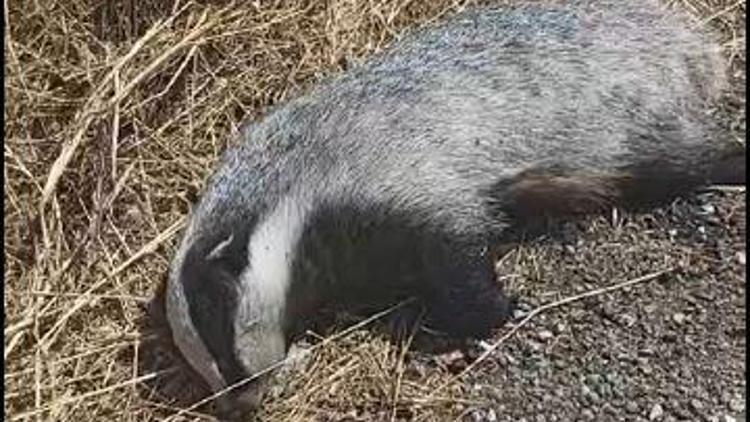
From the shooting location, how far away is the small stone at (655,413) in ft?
10.9

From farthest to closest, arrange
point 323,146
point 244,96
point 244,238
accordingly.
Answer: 1. point 244,96
2. point 323,146
3. point 244,238

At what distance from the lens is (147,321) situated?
3.69 meters

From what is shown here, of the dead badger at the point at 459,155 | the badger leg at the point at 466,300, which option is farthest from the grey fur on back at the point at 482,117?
the badger leg at the point at 466,300

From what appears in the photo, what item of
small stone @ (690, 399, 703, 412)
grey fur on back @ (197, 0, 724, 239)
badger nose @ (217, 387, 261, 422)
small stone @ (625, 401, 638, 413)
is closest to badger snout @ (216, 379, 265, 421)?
badger nose @ (217, 387, 261, 422)

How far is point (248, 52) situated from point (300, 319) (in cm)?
92

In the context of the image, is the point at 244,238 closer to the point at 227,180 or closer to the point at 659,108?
the point at 227,180

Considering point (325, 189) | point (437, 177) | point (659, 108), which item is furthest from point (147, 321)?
point (659, 108)

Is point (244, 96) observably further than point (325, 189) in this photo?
Yes

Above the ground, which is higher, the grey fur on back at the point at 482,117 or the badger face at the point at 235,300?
the grey fur on back at the point at 482,117

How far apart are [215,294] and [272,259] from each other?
0.67 ft

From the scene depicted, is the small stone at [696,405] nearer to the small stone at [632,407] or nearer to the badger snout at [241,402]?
the small stone at [632,407]

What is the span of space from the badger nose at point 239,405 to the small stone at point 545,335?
713 mm

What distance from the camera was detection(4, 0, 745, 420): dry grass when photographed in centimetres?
356

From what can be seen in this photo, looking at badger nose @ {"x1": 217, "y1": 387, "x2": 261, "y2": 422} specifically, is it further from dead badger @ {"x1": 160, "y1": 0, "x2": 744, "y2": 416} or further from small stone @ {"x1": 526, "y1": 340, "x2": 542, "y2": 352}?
small stone @ {"x1": 526, "y1": 340, "x2": 542, "y2": 352}
